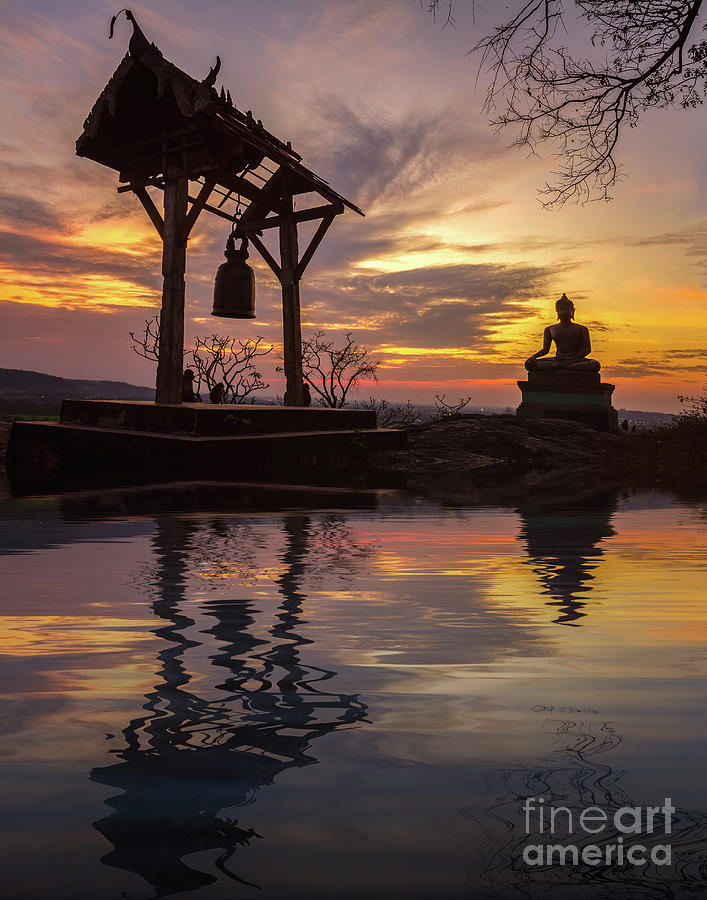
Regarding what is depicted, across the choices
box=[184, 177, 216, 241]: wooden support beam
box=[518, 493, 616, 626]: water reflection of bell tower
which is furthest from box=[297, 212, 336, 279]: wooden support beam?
box=[518, 493, 616, 626]: water reflection of bell tower

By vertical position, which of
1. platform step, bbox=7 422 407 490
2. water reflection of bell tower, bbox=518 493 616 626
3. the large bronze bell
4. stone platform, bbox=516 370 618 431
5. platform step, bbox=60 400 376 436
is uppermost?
the large bronze bell

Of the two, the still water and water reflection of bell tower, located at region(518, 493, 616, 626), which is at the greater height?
water reflection of bell tower, located at region(518, 493, 616, 626)

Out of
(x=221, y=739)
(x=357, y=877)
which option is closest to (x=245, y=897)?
(x=357, y=877)

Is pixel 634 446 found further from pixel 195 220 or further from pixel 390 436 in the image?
pixel 195 220

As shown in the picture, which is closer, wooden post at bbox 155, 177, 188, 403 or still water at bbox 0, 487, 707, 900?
still water at bbox 0, 487, 707, 900

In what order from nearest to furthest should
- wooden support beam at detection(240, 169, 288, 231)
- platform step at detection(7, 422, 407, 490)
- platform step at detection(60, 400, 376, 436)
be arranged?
1. platform step at detection(7, 422, 407, 490)
2. platform step at detection(60, 400, 376, 436)
3. wooden support beam at detection(240, 169, 288, 231)

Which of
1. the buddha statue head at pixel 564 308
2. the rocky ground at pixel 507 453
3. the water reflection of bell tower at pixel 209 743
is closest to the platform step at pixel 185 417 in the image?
the rocky ground at pixel 507 453

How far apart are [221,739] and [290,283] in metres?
13.4

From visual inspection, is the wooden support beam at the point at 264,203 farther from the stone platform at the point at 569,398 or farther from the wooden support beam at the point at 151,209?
the stone platform at the point at 569,398

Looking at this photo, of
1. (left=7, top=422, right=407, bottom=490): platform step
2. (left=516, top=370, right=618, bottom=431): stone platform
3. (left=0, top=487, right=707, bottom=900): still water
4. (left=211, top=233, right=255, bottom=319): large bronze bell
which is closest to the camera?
(left=0, top=487, right=707, bottom=900): still water

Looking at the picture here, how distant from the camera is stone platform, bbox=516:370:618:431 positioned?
24.2 metres

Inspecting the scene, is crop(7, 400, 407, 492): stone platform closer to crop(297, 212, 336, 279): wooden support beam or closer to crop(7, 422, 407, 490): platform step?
crop(7, 422, 407, 490): platform step

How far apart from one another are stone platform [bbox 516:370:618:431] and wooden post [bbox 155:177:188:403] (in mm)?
13406

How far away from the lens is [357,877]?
61.6 inches
